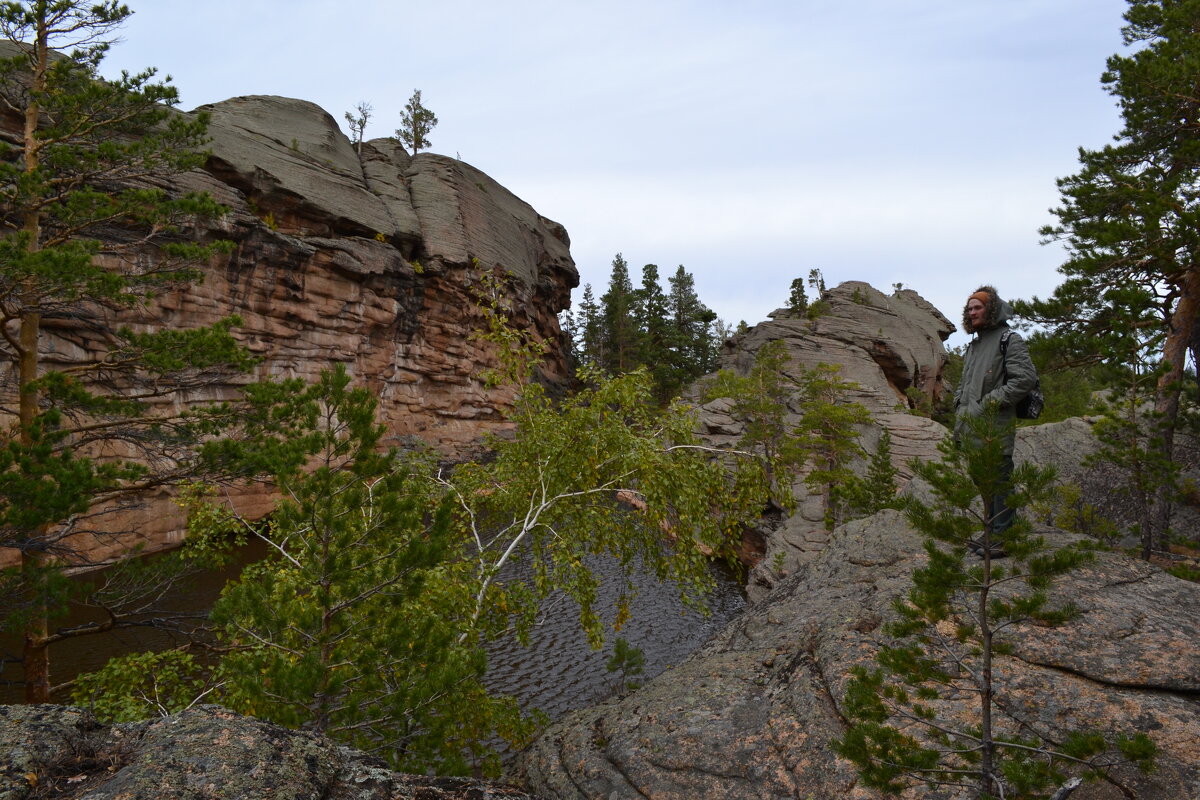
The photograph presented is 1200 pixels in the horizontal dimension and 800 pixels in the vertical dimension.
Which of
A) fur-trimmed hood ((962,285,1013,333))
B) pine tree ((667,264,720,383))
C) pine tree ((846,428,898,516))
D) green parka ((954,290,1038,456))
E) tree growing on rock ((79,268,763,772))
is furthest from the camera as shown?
pine tree ((667,264,720,383))

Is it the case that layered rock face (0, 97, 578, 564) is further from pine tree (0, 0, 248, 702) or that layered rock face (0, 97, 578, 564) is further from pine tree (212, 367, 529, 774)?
pine tree (212, 367, 529, 774)

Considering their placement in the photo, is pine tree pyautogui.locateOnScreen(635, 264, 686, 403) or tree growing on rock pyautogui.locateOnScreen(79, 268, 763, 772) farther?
pine tree pyautogui.locateOnScreen(635, 264, 686, 403)

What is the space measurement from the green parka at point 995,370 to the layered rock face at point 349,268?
24127 mm

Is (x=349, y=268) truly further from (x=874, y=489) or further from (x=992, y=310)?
(x=992, y=310)

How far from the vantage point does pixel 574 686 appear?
44.8 ft

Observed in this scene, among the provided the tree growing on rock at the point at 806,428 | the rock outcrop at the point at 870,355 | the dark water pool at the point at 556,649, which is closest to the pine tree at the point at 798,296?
the rock outcrop at the point at 870,355

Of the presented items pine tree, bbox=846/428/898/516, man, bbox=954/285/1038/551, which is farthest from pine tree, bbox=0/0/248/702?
pine tree, bbox=846/428/898/516

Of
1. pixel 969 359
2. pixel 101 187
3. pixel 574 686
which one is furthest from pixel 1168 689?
pixel 101 187

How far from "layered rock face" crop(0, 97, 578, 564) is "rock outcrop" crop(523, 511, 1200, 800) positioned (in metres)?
21.4

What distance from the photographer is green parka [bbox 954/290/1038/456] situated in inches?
203

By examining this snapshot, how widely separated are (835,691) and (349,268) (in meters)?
30.7

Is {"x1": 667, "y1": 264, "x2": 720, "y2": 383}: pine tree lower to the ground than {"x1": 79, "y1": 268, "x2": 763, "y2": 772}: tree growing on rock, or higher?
higher

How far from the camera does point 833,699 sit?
4598 millimetres

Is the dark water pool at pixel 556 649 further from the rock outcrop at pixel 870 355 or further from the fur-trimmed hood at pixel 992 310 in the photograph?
the rock outcrop at pixel 870 355
